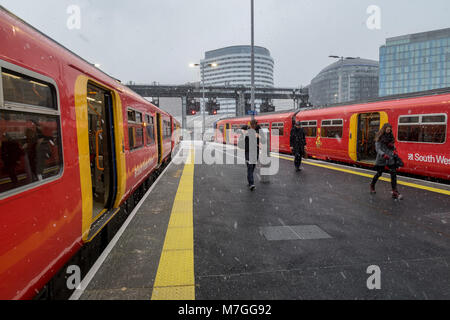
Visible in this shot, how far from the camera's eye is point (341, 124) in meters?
12.6

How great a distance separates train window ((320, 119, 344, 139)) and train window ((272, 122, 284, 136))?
15.3ft

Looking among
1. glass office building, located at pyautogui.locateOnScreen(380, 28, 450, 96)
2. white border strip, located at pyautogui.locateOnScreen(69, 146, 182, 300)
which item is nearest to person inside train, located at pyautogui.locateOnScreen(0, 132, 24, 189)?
white border strip, located at pyautogui.locateOnScreen(69, 146, 182, 300)

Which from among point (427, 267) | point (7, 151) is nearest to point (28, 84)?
point (7, 151)

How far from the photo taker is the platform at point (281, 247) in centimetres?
293

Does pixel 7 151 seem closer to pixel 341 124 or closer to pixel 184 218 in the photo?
pixel 184 218

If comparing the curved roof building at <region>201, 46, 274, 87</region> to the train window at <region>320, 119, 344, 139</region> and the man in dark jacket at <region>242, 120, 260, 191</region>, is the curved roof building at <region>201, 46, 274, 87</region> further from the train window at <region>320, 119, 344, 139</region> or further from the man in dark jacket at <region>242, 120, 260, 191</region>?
the man in dark jacket at <region>242, 120, 260, 191</region>

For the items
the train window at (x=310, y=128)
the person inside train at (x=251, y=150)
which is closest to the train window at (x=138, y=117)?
the person inside train at (x=251, y=150)

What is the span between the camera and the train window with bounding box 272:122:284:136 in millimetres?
18453

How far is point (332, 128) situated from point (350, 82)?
388 feet

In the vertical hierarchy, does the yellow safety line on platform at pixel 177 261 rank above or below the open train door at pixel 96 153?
below

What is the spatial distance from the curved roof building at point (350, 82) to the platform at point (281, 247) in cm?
11746

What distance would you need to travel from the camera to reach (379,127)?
11328 millimetres

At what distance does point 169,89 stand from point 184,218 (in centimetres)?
4496

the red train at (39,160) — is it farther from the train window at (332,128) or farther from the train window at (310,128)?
the train window at (310,128)
